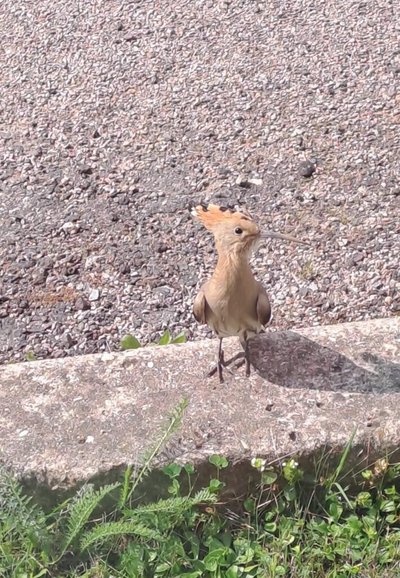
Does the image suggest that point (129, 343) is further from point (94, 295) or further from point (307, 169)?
point (307, 169)

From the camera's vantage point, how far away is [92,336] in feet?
12.2

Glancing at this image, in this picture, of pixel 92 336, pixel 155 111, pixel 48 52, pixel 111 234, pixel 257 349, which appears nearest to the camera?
pixel 257 349

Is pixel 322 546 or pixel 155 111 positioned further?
pixel 155 111

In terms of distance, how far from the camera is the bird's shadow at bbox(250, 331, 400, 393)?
2861mm

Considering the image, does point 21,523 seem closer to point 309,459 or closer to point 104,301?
point 309,459

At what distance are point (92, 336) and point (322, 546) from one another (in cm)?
151

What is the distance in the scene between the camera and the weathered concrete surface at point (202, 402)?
2.65 metres

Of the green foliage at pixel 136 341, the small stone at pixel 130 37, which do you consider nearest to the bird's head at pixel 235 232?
the green foliage at pixel 136 341

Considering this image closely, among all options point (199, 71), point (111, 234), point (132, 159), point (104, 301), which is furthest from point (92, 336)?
point (199, 71)

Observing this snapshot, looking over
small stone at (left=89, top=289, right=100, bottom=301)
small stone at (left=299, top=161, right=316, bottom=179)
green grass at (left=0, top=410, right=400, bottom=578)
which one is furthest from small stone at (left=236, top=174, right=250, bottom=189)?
green grass at (left=0, top=410, right=400, bottom=578)

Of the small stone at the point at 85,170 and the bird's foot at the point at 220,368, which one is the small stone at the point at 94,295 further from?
the bird's foot at the point at 220,368

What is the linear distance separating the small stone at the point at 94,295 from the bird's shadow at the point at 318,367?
108 centimetres

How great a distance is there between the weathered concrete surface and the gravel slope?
0.74m

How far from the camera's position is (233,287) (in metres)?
2.91
